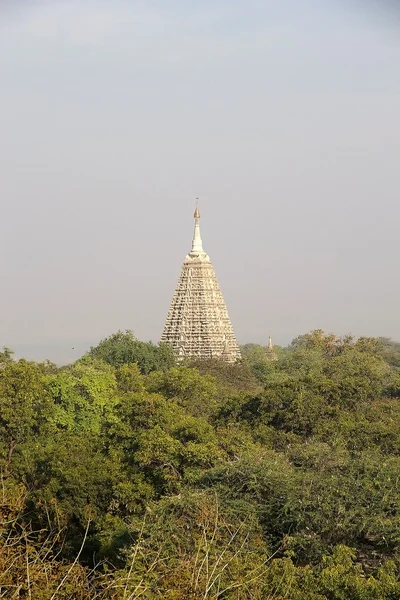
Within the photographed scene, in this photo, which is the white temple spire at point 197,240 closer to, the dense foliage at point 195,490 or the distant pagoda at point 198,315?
the distant pagoda at point 198,315

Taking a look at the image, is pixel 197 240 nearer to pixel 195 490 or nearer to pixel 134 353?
pixel 134 353

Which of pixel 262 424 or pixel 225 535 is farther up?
pixel 262 424

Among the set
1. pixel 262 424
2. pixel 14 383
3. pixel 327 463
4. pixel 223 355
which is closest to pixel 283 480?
pixel 327 463

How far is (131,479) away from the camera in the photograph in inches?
953

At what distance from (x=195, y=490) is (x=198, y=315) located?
55437 millimetres

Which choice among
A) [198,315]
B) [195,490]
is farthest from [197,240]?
[195,490]

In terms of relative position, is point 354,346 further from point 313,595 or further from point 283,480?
point 313,595

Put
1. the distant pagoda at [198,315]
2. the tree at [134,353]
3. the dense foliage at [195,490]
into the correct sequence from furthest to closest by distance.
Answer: the distant pagoda at [198,315] → the tree at [134,353] → the dense foliage at [195,490]

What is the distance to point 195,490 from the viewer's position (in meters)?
20.2

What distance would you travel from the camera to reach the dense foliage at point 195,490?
1173 cm

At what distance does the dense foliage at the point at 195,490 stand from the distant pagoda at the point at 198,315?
3386cm

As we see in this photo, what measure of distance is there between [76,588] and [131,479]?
14416mm

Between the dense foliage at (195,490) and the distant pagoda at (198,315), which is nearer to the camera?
the dense foliage at (195,490)

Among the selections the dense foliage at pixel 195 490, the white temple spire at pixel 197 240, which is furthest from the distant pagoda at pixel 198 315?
the dense foliage at pixel 195 490
